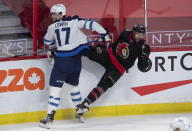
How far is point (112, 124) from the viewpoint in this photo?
17.1ft

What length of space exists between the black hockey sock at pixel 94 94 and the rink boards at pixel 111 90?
0.17 meters

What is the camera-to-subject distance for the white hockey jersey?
5.00m

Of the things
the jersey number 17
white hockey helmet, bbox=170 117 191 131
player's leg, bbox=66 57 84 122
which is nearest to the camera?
white hockey helmet, bbox=170 117 191 131

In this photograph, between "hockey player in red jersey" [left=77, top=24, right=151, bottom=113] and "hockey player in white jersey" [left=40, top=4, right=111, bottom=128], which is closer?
"hockey player in white jersey" [left=40, top=4, right=111, bottom=128]

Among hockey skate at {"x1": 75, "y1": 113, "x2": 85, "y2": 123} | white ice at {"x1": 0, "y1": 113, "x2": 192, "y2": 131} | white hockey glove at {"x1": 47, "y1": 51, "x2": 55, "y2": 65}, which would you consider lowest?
white ice at {"x1": 0, "y1": 113, "x2": 192, "y2": 131}

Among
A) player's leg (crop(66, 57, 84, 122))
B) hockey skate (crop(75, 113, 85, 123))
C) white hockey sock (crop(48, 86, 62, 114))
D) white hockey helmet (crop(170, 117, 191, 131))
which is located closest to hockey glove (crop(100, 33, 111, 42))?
player's leg (crop(66, 57, 84, 122))

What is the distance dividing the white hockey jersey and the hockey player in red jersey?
25 centimetres

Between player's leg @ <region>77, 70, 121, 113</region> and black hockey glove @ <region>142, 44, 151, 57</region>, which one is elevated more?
black hockey glove @ <region>142, 44, 151, 57</region>

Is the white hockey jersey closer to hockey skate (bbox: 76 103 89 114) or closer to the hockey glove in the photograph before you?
the hockey glove

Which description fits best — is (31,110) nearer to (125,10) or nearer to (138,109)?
(138,109)

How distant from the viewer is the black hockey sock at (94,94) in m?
5.22

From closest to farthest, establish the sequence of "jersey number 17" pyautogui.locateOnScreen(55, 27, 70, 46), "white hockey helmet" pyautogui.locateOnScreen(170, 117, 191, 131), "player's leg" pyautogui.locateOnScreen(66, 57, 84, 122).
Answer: "white hockey helmet" pyautogui.locateOnScreen(170, 117, 191, 131), "jersey number 17" pyautogui.locateOnScreen(55, 27, 70, 46), "player's leg" pyautogui.locateOnScreen(66, 57, 84, 122)

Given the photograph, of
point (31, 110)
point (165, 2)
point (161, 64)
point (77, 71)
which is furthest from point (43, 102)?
point (165, 2)

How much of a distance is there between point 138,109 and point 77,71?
835mm
